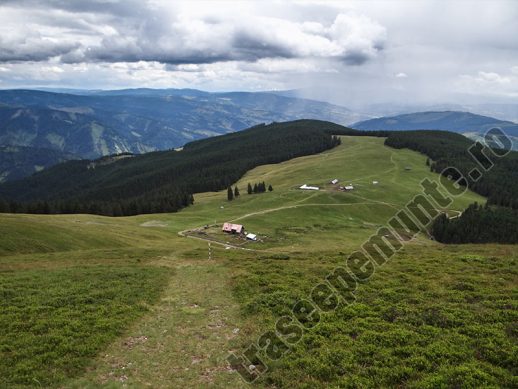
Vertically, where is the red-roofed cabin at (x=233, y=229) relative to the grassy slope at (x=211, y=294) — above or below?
below

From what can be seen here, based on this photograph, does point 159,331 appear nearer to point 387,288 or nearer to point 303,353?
point 303,353

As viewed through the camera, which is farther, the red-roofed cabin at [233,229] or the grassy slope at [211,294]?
the red-roofed cabin at [233,229]

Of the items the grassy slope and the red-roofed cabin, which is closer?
the grassy slope

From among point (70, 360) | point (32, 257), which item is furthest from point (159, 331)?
point (32, 257)

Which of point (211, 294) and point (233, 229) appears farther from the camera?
point (233, 229)

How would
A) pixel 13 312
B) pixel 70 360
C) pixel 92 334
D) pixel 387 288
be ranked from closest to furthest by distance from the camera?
pixel 70 360 < pixel 92 334 < pixel 13 312 < pixel 387 288

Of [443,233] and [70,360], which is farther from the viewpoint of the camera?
[443,233]

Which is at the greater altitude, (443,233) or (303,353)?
(303,353)

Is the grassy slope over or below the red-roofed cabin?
over

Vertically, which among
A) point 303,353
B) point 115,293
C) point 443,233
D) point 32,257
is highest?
point 303,353

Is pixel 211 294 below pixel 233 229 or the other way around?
the other way around

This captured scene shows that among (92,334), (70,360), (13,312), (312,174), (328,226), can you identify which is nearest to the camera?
(70,360)
